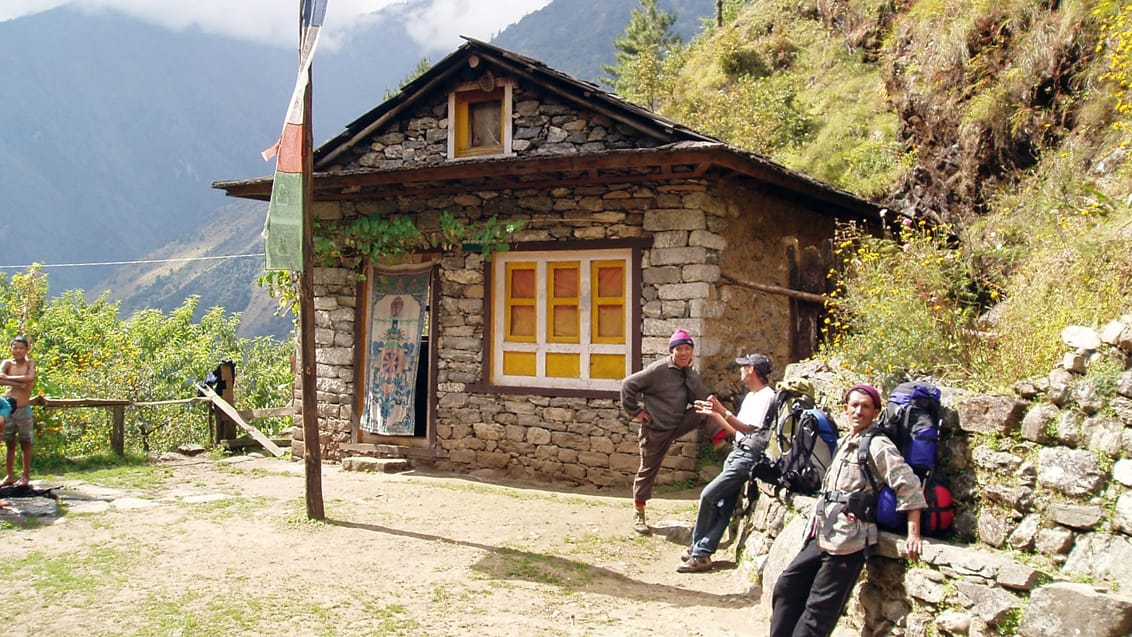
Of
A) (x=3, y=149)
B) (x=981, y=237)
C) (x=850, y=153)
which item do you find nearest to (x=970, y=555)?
(x=981, y=237)

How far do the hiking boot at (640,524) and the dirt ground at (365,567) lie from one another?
0.08 m

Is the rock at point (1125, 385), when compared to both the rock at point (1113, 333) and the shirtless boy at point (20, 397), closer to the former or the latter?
the rock at point (1113, 333)

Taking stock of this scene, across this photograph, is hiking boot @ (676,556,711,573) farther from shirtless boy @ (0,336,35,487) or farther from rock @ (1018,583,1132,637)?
shirtless boy @ (0,336,35,487)

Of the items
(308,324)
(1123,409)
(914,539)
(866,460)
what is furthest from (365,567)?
(1123,409)

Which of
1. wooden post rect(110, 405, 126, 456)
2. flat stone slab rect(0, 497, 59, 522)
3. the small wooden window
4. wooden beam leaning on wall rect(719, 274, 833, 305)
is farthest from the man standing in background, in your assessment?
wooden post rect(110, 405, 126, 456)

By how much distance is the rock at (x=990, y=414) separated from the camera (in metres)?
4.09

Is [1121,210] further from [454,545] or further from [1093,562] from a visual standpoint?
[454,545]

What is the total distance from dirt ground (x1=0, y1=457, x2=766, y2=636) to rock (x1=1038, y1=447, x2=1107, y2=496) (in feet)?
5.90

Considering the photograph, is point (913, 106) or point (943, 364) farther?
point (913, 106)

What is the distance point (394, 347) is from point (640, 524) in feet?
13.8

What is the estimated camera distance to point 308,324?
6910 mm

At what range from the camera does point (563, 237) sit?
9070mm

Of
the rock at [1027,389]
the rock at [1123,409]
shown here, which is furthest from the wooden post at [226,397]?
the rock at [1123,409]

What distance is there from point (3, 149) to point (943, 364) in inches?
4490
